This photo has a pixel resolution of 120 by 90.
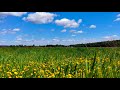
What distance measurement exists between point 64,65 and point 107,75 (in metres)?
0.82

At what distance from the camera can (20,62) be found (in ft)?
15.8
